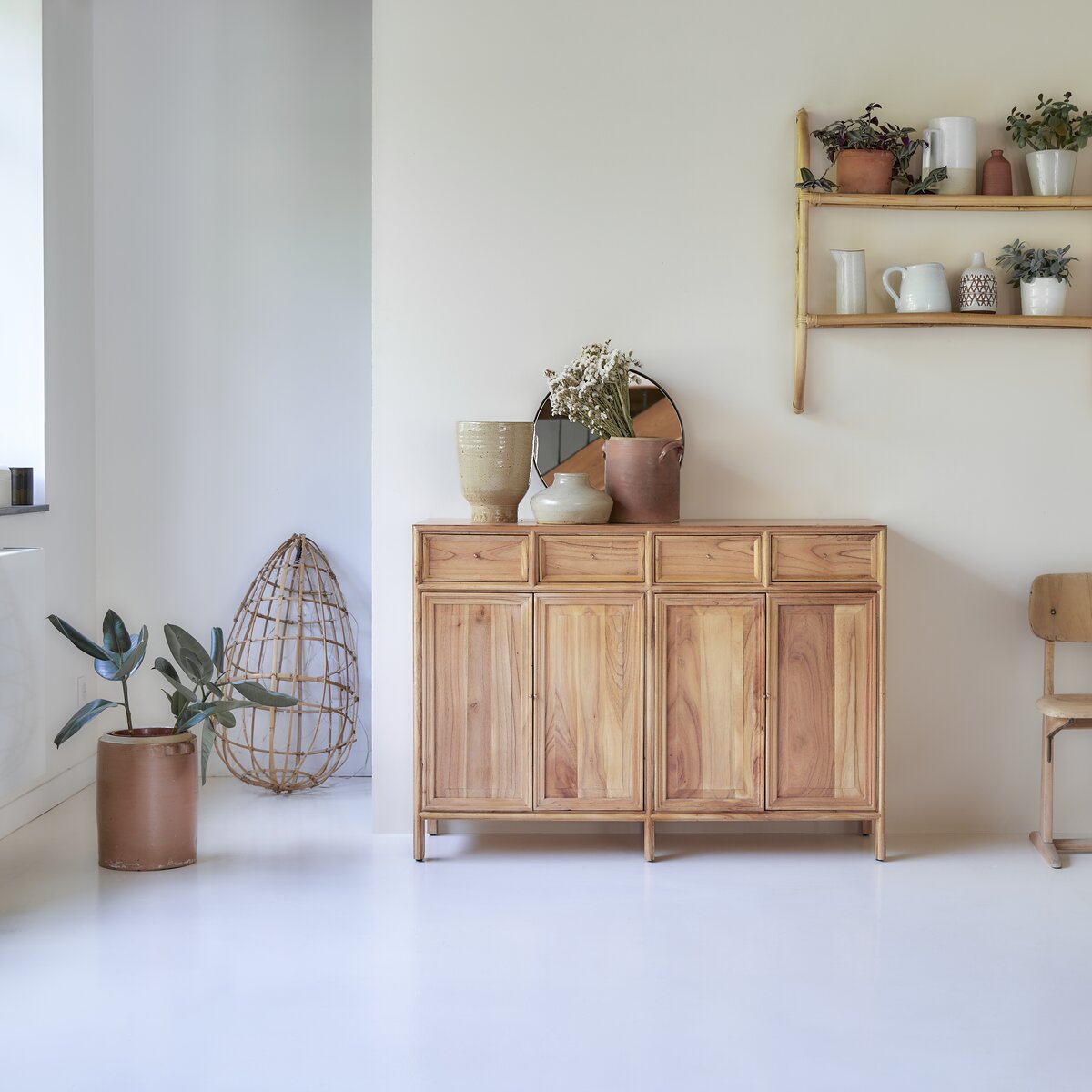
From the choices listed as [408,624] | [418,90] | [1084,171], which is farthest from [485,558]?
[1084,171]

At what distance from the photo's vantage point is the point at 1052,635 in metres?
3.40

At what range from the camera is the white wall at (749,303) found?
11.4 feet

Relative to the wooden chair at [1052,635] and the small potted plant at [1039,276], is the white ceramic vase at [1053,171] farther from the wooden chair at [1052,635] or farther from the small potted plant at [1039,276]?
the wooden chair at [1052,635]

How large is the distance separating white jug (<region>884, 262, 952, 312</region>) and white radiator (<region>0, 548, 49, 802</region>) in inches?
99.2

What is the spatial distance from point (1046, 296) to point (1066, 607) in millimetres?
897

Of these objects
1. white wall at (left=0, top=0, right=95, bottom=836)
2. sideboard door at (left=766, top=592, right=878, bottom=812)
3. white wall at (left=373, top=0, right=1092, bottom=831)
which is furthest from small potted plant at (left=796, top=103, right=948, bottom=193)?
white wall at (left=0, top=0, right=95, bottom=836)

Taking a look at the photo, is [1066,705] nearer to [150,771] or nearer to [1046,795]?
[1046,795]

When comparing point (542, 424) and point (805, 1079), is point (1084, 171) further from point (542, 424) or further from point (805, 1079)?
point (805, 1079)

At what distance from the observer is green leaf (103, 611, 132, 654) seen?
315 centimetres

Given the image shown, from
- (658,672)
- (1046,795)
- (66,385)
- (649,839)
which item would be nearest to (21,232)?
(66,385)

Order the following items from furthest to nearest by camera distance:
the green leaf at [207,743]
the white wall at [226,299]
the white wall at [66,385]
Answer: the white wall at [226,299] < the white wall at [66,385] < the green leaf at [207,743]

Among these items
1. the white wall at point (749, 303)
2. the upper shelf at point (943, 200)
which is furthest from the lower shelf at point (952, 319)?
the upper shelf at point (943, 200)

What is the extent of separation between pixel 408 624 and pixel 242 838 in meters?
0.78

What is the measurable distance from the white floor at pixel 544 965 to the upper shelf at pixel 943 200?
1849 mm
